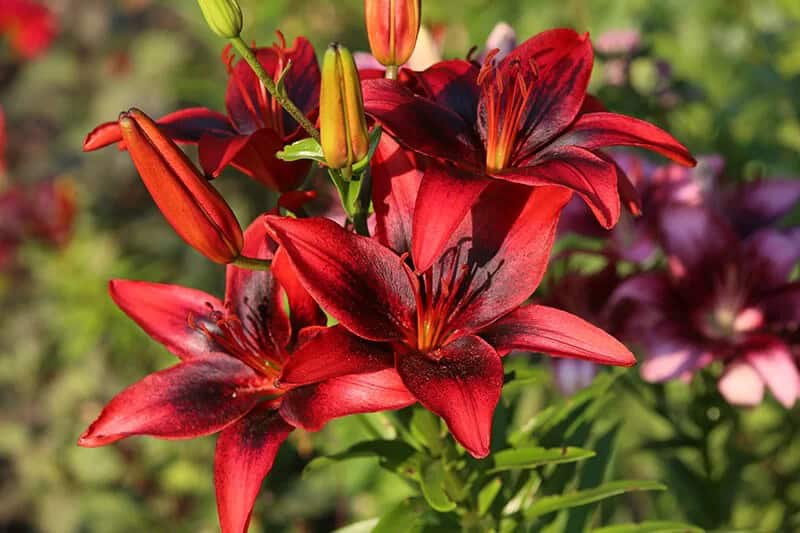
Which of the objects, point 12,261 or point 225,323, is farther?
point 12,261

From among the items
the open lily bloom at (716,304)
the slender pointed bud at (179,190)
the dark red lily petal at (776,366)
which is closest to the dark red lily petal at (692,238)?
the open lily bloom at (716,304)

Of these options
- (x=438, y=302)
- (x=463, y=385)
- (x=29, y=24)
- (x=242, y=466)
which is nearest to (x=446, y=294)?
(x=438, y=302)

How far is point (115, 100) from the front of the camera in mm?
3438

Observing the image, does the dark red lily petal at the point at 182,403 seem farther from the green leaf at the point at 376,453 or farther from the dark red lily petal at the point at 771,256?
the dark red lily petal at the point at 771,256

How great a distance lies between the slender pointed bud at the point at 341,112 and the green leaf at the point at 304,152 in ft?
0.08

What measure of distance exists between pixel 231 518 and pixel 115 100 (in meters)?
2.94

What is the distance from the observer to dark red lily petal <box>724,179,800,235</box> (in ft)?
3.96

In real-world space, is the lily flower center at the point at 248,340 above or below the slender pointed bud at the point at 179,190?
below

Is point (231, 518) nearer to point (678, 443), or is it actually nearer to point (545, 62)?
point (545, 62)

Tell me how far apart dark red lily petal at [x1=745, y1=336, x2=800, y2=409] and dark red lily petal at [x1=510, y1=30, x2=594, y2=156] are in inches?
15.4

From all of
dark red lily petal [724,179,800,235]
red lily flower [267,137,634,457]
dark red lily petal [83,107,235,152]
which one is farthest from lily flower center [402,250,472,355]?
dark red lily petal [724,179,800,235]

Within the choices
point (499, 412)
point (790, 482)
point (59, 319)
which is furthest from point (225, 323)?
point (59, 319)

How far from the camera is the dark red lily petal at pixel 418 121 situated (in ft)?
2.46

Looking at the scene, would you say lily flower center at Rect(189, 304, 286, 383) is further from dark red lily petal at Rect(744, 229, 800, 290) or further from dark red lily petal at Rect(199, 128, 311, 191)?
dark red lily petal at Rect(744, 229, 800, 290)
